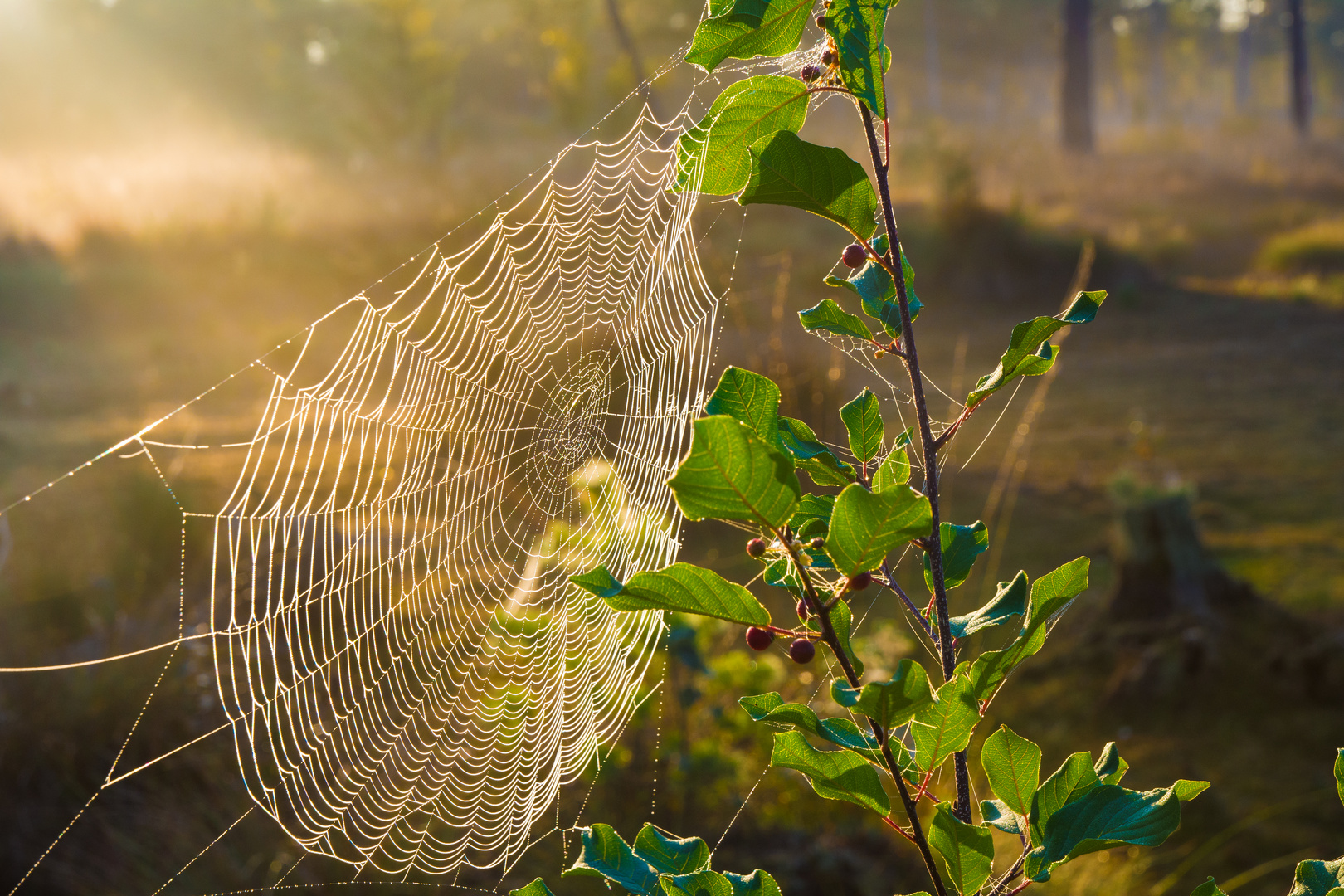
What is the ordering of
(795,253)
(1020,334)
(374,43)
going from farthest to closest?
(374,43) < (795,253) < (1020,334)

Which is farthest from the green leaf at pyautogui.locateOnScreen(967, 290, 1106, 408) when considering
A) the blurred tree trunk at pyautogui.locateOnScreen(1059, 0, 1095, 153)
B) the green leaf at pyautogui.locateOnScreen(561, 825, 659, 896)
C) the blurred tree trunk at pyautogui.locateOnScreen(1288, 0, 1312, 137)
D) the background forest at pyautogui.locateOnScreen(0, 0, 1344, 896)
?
the blurred tree trunk at pyautogui.locateOnScreen(1288, 0, 1312, 137)

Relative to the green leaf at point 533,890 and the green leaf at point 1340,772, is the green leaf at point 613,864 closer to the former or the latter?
the green leaf at point 533,890

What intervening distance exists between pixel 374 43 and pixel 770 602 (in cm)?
1898

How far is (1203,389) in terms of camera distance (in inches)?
354

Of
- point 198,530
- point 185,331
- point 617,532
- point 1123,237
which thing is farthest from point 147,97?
point 617,532

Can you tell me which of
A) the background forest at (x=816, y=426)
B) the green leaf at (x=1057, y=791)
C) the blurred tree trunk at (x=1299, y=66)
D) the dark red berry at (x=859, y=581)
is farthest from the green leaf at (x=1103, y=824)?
the blurred tree trunk at (x=1299, y=66)

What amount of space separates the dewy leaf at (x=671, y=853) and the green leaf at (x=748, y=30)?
0.84 metres

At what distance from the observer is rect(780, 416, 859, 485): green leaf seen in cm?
105

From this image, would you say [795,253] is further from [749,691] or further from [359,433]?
[749,691]

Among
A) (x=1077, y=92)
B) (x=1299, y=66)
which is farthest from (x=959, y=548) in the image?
(x=1299, y=66)

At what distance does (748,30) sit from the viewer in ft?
3.24

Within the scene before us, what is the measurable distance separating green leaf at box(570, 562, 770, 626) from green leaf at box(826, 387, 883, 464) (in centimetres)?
33

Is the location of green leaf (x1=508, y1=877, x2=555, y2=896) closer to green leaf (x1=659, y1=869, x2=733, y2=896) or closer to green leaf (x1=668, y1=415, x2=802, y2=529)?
green leaf (x1=659, y1=869, x2=733, y2=896)

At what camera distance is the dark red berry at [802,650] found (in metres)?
0.94
